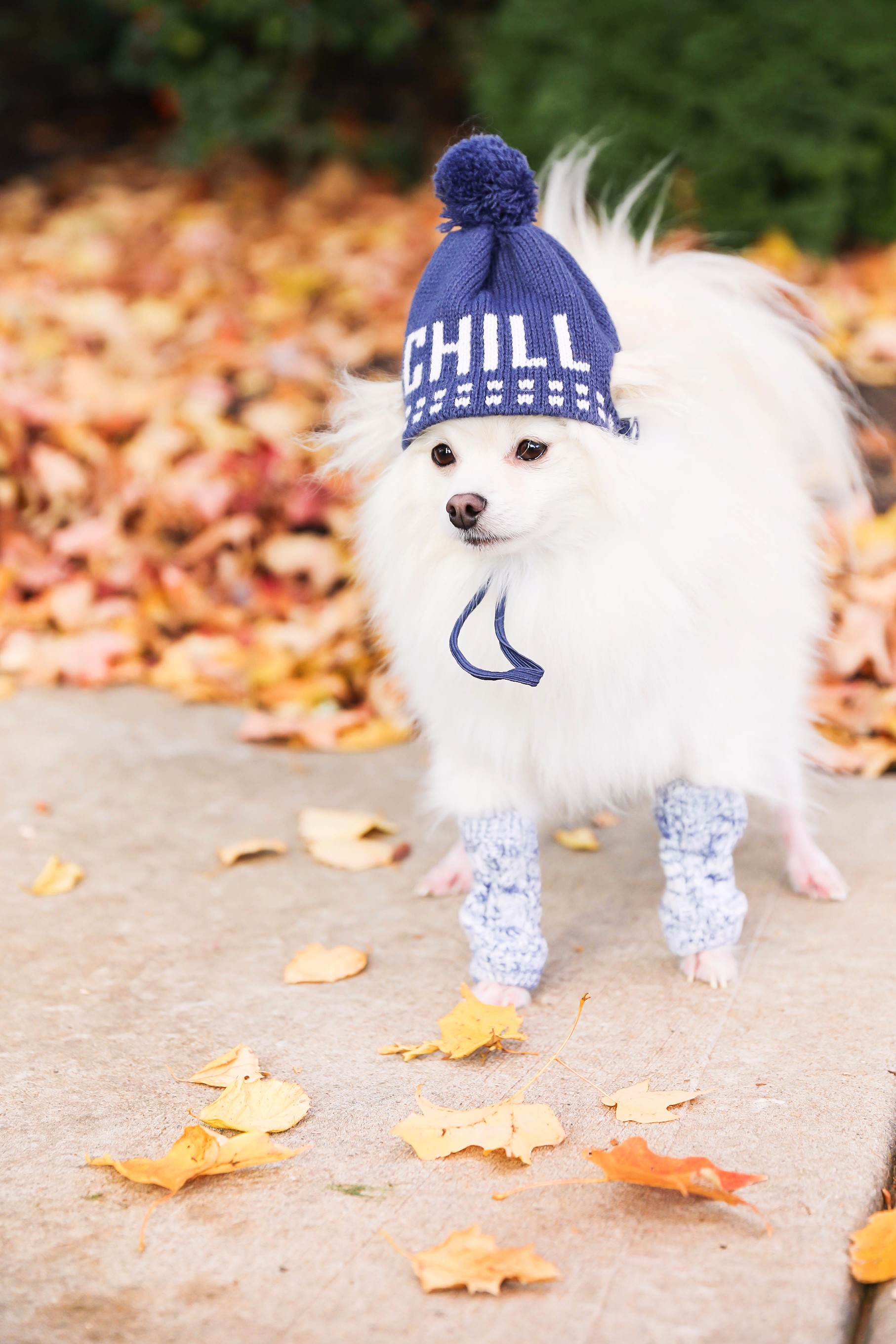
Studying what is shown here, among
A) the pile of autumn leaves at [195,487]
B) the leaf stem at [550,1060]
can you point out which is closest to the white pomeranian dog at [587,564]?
the leaf stem at [550,1060]

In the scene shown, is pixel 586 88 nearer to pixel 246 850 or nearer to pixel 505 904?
pixel 246 850

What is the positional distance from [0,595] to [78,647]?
0.43 metres

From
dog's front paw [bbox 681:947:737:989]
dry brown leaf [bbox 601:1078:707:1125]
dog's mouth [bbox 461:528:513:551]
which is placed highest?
dog's mouth [bbox 461:528:513:551]

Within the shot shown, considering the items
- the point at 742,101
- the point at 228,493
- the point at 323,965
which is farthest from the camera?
the point at 742,101

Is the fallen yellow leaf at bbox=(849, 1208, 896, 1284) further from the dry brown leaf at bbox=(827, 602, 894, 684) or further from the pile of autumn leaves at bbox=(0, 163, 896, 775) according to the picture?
the dry brown leaf at bbox=(827, 602, 894, 684)

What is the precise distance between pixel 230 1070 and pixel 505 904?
0.57 meters

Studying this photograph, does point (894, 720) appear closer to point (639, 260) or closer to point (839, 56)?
point (639, 260)

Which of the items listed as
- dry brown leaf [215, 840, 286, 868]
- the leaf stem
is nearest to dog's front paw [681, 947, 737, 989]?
the leaf stem

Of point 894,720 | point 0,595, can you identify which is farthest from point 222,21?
point 894,720

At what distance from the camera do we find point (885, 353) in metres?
4.62

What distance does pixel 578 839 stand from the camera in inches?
121

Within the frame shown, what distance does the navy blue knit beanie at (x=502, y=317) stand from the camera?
2.05 m

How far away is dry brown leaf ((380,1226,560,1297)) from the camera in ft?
5.31

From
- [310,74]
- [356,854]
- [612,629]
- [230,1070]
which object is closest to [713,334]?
[612,629]
